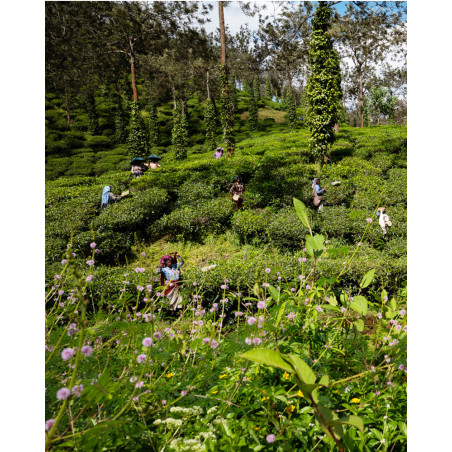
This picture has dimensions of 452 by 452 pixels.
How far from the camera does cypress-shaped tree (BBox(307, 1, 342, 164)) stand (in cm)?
987

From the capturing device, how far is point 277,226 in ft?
19.1

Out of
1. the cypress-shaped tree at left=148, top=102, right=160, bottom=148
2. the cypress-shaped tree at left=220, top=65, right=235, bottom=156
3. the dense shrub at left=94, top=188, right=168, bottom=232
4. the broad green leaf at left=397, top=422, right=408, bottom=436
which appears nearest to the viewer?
the broad green leaf at left=397, top=422, right=408, bottom=436

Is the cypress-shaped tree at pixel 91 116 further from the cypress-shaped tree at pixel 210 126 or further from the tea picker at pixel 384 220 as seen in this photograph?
the tea picker at pixel 384 220

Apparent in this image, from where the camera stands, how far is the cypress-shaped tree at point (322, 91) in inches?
388

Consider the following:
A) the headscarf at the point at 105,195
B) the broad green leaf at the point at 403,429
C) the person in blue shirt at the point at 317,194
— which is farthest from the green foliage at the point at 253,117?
the broad green leaf at the point at 403,429

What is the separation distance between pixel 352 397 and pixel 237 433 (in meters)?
0.71

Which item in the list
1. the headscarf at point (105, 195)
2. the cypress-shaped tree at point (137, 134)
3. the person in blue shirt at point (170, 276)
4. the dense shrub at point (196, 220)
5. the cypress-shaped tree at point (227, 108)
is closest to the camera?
the person in blue shirt at point (170, 276)

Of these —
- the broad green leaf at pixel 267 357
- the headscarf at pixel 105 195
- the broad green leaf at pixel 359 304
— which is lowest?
the broad green leaf at pixel 359 304

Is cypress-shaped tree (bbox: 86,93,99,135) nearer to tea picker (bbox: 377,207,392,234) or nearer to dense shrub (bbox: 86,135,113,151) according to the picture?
dense shrub (bbox: 86,135,113,151)

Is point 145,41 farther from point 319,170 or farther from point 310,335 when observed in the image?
point 310,335

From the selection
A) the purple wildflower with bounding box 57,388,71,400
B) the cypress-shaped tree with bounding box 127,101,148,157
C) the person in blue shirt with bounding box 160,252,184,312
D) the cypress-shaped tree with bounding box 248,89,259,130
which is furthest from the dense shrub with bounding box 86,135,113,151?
the purple wildflower with bounding box 57,388,71,400

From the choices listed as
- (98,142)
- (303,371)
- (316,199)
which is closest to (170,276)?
(303,371)


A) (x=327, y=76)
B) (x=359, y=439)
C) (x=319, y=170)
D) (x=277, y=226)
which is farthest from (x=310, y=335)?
(x=327, y=76)

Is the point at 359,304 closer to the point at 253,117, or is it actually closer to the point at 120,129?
the point at 120,129
